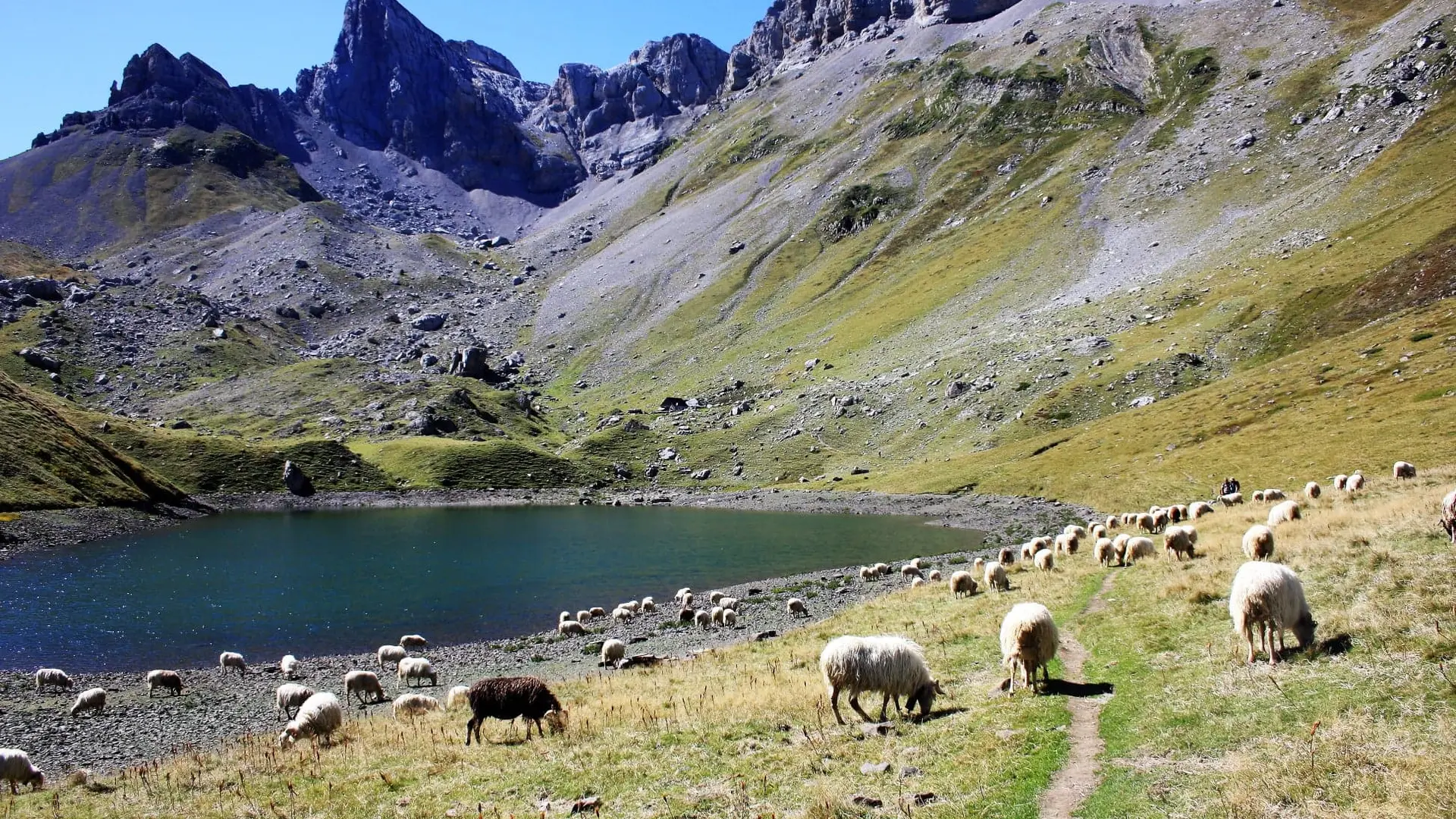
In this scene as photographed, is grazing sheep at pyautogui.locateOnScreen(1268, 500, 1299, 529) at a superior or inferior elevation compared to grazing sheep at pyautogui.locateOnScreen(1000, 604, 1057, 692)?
superior

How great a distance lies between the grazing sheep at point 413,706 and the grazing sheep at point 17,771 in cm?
942

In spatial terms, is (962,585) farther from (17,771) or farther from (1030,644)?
(17,771)

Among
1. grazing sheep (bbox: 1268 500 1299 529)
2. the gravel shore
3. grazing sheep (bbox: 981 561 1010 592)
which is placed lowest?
the gravel shore

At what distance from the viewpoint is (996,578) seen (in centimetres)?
3594

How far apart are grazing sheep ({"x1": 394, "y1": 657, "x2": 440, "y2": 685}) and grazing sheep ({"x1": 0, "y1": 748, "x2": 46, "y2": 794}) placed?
45.1 ft

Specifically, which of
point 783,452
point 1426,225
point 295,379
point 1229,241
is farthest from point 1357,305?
point 295,379

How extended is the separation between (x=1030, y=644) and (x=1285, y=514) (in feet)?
74.3

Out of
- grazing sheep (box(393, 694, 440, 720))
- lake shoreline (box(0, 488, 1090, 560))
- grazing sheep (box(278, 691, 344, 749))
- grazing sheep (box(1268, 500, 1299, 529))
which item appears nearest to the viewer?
grazing sheep (box(278, 691, 344, 749))

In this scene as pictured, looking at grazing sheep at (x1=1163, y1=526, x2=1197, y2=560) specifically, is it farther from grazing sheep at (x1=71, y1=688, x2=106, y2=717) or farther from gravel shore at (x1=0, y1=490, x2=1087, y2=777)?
grazing sheep at (x1=71, y1=688, x2=106, y2=717)

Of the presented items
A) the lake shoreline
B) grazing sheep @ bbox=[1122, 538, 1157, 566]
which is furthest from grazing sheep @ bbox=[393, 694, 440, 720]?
the lake shoreline

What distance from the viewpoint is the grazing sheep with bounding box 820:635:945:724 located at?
17.7 m

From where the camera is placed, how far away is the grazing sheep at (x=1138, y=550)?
34.5 meters

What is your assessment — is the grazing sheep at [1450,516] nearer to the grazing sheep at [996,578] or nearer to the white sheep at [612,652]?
the grazing sheep at [996,578]

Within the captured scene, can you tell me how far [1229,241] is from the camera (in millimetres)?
123750
